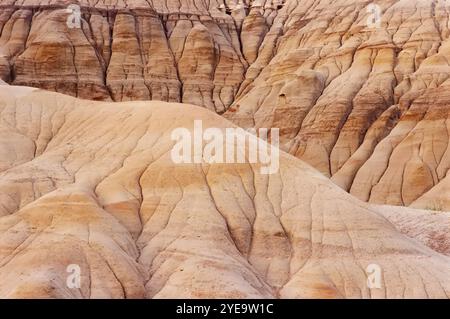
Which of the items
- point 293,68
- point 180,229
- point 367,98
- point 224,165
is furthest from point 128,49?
point 180,229

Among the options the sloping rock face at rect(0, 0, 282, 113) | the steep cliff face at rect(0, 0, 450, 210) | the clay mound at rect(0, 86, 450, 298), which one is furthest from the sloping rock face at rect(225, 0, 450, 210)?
the clay mound at rect(0, 86, 450, 298)

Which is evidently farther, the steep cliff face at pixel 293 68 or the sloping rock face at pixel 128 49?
the sloping rock face at pixel 128 49

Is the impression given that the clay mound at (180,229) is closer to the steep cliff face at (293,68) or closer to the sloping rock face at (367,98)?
the sloping rock face at (367,98)

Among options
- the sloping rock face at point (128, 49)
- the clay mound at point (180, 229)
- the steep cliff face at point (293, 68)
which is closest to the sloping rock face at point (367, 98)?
the steep cliff face at point (293, 68)

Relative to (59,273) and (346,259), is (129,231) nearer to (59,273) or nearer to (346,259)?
(59,273)

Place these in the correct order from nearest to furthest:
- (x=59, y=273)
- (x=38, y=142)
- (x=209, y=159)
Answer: (x=59, y=273)
(x=209, y=159)
(x=38, y=142)

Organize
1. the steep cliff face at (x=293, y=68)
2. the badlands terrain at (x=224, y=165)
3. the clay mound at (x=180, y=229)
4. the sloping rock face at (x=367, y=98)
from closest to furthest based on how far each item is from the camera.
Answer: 1. the clay mound at (x=180, y=229)
2. the badlands terrain at (x=224, y=165)
3. the sloping rock face at (x=367, y=98)
4. the steep cliff face at (x=293, y=68)
